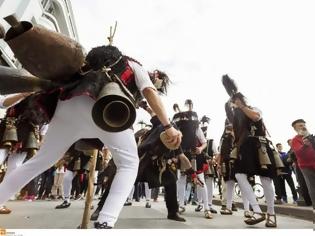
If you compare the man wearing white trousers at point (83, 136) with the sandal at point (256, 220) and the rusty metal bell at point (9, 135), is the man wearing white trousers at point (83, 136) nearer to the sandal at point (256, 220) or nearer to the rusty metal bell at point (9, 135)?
the rusty metal bell at point (9, 135)

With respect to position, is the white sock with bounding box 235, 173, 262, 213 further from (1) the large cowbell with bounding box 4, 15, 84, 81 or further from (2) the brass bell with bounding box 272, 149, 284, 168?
(1) the large cowbell with bounding box 4, 15, 84, 81

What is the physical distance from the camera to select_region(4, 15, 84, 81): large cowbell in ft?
3.84

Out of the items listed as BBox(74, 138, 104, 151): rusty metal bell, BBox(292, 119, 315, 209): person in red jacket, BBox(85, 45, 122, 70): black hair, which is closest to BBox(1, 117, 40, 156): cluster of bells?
BBox(74, 138, 104, 151): rusty metal bell

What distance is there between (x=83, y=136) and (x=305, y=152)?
2.71 m

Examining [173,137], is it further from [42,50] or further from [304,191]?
[304,191]

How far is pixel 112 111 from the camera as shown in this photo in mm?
1242

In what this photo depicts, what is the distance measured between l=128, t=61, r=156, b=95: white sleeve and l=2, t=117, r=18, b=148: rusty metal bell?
172 cm

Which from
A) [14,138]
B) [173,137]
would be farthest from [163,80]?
[14,138]

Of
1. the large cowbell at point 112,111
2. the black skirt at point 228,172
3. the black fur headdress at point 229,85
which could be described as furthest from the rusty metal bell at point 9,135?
the black skirt at point 228,172

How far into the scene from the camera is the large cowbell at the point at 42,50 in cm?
117

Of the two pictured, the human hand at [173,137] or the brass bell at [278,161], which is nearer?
the human hand at [173,137]

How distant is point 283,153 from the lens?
586 cm

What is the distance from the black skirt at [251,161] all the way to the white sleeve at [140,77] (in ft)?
5.49

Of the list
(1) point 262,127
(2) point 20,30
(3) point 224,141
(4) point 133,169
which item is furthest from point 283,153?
(2) point 20,30
